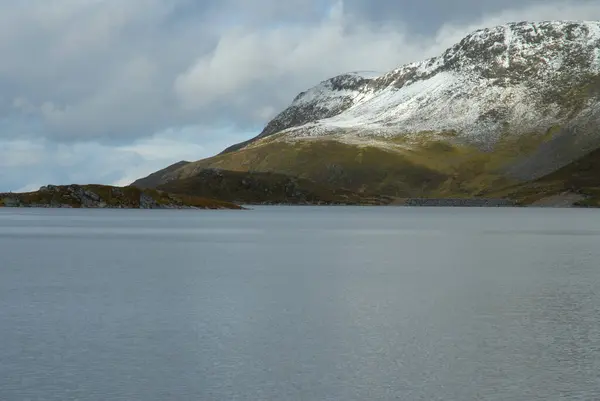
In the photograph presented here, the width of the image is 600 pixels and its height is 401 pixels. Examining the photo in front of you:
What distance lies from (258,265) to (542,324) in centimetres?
4031

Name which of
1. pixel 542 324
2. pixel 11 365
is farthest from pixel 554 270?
pixel 11 365

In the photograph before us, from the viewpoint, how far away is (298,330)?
40.2m

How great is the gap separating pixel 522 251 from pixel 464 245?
13.3 meters

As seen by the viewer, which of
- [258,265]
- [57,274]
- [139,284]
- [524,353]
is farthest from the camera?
[258,265]

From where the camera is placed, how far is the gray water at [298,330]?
28.7 m

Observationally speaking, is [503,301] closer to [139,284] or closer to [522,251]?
[139,284]

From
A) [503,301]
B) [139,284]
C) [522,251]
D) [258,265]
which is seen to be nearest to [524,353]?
[503,301]

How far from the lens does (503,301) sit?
5078 cm

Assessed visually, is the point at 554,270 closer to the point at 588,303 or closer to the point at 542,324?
the point at 588,303

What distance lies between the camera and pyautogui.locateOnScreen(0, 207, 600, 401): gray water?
2869cm

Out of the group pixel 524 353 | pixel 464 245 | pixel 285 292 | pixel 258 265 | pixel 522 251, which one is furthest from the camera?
pixel 464 245

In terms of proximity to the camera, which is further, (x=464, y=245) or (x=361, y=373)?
(x=464, y=245)

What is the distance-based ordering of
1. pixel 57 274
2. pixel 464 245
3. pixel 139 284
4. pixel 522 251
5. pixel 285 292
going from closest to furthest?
pixel 285 292
pixel 139 284
pixel 57 274
pixel 522 251
pixel 464 245

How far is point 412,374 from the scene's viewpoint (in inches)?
1203
